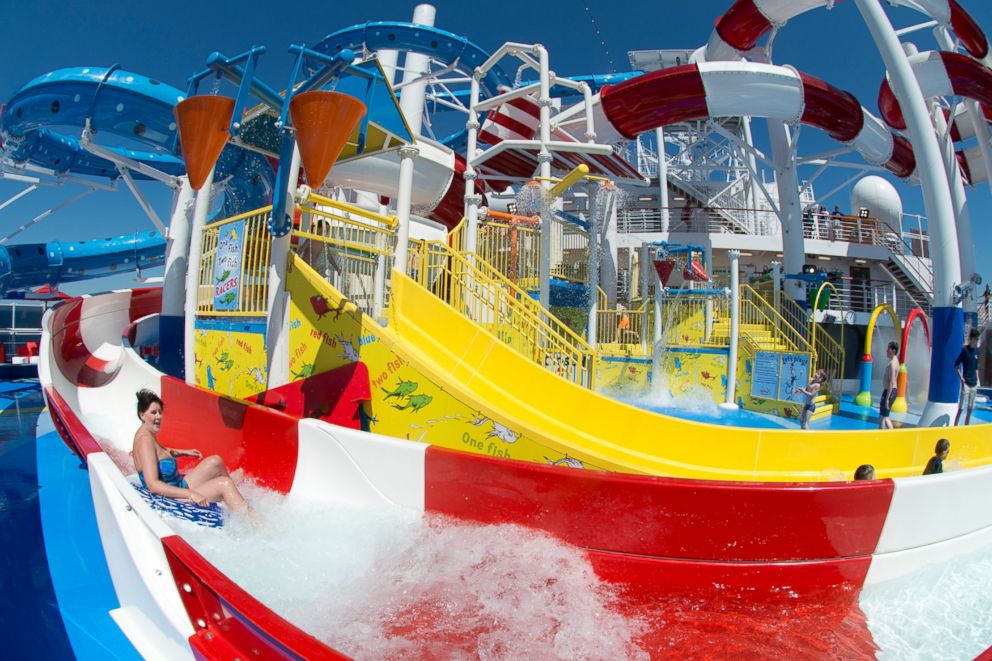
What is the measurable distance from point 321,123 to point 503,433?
3.04 m

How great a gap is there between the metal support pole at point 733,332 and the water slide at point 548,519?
6.70 m

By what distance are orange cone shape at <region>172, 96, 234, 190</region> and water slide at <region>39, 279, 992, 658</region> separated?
81.5 inches

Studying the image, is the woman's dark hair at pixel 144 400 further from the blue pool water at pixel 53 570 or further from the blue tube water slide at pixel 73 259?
the blue tube water slide at pixel 73 259

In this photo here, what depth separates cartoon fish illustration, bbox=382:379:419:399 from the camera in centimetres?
468

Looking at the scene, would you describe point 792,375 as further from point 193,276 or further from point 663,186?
point 663,186

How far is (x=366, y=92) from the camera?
16.0 feet

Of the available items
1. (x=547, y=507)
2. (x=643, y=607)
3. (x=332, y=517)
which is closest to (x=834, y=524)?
(x=643, y=607)

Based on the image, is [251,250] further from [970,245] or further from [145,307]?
[970,245]

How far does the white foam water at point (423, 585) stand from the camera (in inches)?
95.0

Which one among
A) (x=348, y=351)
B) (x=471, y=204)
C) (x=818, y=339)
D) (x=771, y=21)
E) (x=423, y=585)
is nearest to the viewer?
(x=423, y=585)

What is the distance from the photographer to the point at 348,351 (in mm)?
5035

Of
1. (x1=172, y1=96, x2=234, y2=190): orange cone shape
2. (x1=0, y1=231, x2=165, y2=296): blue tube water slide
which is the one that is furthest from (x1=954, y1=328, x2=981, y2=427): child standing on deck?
(x1=0, y1=231, x2=165, y2=296): blue tube water slide

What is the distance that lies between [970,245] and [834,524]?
11681 mm

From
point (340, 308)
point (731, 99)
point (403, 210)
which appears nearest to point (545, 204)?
point (403, 210)
